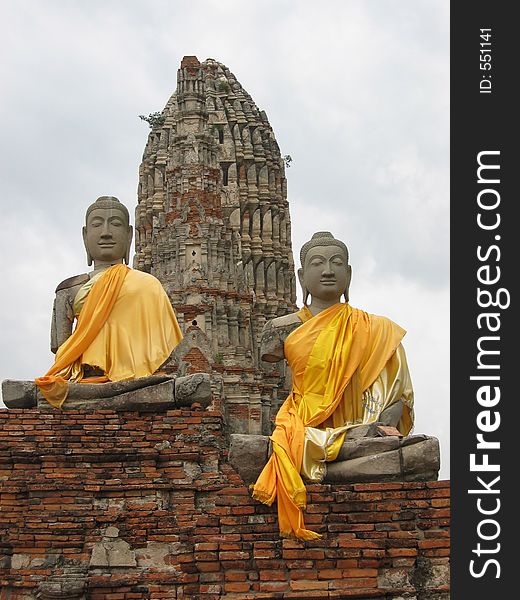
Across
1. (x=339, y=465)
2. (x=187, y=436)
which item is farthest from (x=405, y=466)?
(x=187, y=436)

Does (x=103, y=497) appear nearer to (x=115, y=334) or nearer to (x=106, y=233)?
(x=115, y=334)

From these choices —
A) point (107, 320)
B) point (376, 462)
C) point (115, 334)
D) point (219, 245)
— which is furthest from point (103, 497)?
point (219, 245)

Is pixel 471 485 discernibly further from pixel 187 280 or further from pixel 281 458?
pixel 187 280

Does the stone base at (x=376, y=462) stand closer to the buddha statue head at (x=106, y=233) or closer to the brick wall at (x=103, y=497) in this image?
the brick wall at (x=103, y=497)

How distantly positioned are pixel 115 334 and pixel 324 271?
89.9 inches

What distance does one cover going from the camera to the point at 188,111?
52969 millimetres

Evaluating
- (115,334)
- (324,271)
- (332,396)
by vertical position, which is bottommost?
(332,396)

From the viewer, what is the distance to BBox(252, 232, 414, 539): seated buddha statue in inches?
376

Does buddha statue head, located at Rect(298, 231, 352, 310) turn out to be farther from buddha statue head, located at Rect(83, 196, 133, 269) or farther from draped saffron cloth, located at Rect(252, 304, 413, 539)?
buddha statue head, located at Rect(83, 196, 133, 269)

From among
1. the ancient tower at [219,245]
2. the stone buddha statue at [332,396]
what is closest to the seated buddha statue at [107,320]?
the stone buddha statue at [332,396]

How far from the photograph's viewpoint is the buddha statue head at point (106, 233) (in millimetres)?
11812

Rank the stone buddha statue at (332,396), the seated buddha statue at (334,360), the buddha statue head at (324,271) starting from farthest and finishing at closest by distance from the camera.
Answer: the buddha statue head at (324,271), the seated buddha statue at (334,360), the stone buddha statue at (332,396)

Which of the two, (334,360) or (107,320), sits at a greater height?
(107,320)

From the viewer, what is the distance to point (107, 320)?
11367mm
